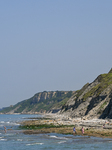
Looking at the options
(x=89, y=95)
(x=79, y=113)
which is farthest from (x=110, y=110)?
(x=89, y=95)

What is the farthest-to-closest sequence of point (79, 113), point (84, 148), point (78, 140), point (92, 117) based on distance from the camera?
point (79, 113)
point (92, 117)
point (78, 140)
point (84, 148)

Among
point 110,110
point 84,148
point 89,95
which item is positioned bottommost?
point 84,148

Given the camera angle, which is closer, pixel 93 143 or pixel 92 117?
pixel 93 143

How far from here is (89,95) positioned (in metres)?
142

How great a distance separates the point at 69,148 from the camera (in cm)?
4606

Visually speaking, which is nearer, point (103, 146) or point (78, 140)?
point (103, 146)

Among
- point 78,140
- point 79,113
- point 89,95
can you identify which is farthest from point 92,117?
point 78,140

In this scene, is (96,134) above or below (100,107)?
below

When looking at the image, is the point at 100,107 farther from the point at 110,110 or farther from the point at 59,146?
the point at 59,146

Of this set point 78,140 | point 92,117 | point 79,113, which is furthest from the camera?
point 79,113

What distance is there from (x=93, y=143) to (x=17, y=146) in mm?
13432

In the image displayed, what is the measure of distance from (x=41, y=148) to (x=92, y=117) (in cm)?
6001

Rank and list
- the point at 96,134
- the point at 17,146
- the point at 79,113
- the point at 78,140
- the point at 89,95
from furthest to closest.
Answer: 1. the point at 89,95
2. the point at 79,113
3. the point at 96,134
4. the point at 78,140
5. the point at 17,146

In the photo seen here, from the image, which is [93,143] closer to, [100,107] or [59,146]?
[59,146]
